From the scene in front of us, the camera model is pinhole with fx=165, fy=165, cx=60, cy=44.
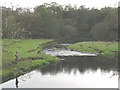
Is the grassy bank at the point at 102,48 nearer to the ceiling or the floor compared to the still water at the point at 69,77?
nearer to the ceiling

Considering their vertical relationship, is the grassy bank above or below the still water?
above

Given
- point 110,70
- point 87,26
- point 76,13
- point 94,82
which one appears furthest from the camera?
point 110,70

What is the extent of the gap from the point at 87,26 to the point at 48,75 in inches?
364

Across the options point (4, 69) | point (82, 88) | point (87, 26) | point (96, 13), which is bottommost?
point (82, 88)

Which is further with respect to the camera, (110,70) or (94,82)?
(110,70)

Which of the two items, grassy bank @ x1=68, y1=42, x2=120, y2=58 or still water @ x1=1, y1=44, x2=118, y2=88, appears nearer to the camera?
still water @ x1=1, y1=44, x2=118, y2=88

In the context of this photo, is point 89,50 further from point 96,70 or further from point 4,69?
point 4,69

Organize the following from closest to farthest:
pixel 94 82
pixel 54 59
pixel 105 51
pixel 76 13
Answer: pixel 94 82 < pixel 76 13 < pixel 54 59 < pixel 105 51

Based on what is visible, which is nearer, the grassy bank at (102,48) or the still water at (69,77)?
the still water at (69,77)

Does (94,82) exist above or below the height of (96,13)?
below

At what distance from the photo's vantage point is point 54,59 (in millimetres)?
34375

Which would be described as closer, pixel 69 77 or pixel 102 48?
pixel 69 77

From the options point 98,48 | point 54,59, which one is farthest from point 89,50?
point 54,59

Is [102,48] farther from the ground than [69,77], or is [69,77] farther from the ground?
[102,48]
